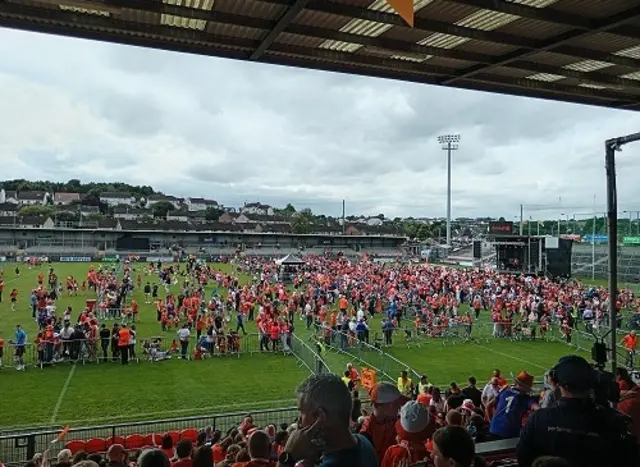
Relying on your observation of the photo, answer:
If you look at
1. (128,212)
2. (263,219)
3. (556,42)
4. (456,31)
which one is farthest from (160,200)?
(556,42)

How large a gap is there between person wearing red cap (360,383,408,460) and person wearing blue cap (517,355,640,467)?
1138 mm

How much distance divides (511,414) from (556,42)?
15.9 feet

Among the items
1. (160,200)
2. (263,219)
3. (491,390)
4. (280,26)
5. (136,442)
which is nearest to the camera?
(280,26)

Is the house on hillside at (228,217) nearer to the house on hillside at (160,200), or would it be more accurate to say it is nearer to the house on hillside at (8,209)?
the house on hillside at (160,200)

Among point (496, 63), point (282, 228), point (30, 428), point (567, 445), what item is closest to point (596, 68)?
point (496, 63)

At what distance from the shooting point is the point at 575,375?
3.15m

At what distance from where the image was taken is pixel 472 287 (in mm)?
35312

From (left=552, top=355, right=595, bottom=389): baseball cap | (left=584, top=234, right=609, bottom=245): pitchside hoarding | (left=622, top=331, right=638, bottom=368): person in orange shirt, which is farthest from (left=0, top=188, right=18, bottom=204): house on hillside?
(left=552, top=355, right=595, bottom=389): baseball cap

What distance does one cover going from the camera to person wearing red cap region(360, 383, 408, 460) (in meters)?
4.10

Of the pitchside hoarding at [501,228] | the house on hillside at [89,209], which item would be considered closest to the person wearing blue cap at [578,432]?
the pitchside hoarding at [501,228]

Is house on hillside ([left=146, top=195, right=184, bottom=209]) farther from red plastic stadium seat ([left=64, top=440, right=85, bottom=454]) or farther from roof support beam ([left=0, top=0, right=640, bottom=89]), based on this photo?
roof support beam ([left=0, top=0, right=640, bottom=89])

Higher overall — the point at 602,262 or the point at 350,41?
the point at 350,41

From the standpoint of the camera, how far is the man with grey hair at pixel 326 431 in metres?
2.22

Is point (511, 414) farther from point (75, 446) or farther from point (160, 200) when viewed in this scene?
point (160, 200)
